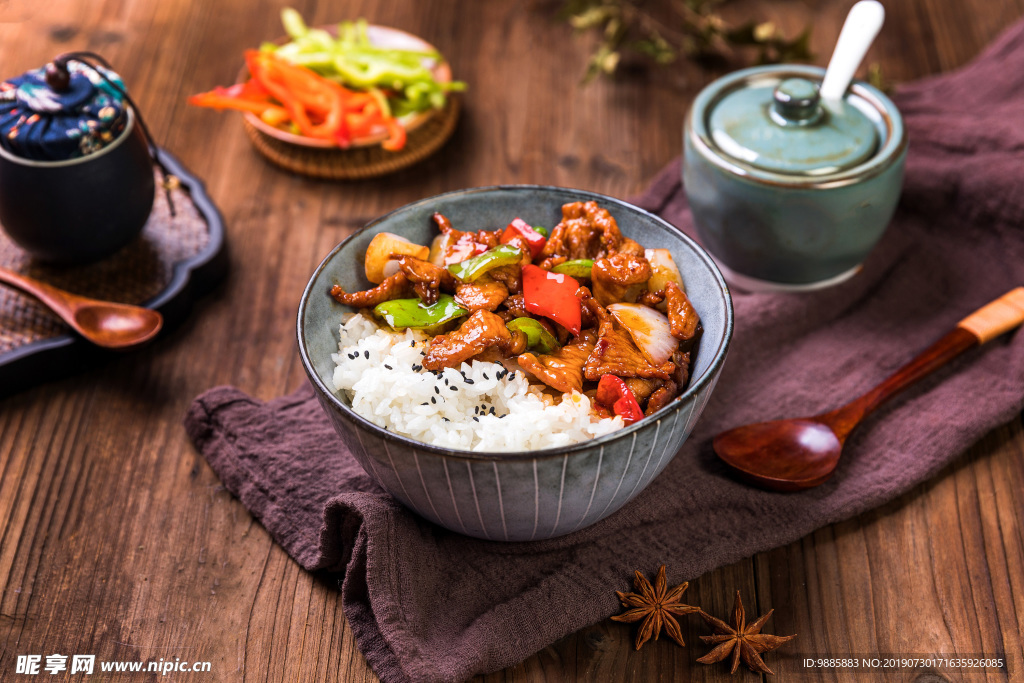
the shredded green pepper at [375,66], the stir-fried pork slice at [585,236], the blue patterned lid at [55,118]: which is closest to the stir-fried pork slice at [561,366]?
the stir-fried pork slice at [585,236]

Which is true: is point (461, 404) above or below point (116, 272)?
above

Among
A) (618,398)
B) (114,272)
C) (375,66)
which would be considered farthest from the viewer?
(375,66)

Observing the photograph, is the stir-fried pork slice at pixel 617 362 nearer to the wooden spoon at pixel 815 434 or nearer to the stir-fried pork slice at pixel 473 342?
the stir-fried pork slice at pixel 473 342

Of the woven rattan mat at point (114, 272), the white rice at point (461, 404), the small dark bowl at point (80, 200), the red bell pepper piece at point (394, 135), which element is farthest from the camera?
the red bell pepper piece at point (394, 135)

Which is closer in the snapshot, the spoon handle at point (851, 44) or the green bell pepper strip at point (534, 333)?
the green bell pepper strip at point (534, 333)

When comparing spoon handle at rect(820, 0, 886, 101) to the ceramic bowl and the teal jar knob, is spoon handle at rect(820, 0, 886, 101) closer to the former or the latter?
the teal jar knob

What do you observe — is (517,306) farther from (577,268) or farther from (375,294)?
(375,294)

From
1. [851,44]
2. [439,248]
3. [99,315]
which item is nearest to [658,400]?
[439,248]
